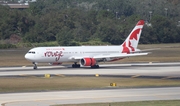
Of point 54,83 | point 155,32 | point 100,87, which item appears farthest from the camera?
point 155,32

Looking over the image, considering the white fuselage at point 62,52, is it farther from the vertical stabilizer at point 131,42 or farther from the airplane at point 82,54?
the vertical stabilizer at point 131,42

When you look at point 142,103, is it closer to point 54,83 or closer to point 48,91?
point 48,91

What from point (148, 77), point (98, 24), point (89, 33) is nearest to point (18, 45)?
point (89, 33)

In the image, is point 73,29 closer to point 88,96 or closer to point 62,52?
point 62,52

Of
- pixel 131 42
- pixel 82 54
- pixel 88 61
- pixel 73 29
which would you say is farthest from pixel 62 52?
pixel 73 29

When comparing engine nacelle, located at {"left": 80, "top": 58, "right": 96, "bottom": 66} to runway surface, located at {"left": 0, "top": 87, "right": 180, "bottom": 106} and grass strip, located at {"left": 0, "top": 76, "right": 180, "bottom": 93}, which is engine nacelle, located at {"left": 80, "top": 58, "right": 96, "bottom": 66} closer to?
grass strip, located at {"left": 0, "top": 76, "right": 180, "bottom": 93}

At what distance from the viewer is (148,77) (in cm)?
6456

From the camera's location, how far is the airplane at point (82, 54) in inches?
3019

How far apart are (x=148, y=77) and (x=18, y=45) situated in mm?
66176

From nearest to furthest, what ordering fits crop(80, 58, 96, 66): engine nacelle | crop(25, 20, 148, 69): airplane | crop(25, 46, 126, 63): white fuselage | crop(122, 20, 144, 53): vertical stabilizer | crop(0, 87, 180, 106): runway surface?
crop(0, 87, 180, 106): runway surface, crop(25, 46, 126, 63): white fuselage, crop(25, 20, 148, 69): airplane, crop(80, 58, 96, 66): engine nacelle, crop(122, 20, 144, 53): vertical stabilizer

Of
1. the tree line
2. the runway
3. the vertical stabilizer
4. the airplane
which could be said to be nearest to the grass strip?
the runway

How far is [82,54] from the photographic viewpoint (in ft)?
261

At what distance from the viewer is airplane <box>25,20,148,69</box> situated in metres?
76.7

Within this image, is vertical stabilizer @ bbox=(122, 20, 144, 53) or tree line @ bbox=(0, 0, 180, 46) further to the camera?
tree line @ bbox=(0, 0, 180, 46)
